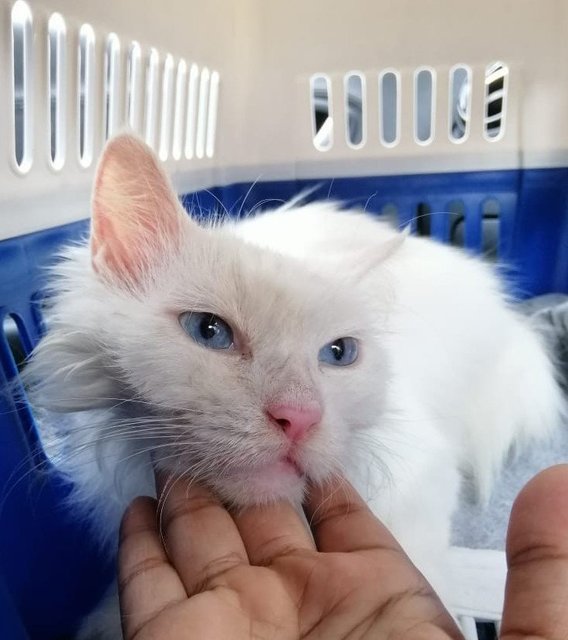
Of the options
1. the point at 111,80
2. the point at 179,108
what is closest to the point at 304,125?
the point at 179,108

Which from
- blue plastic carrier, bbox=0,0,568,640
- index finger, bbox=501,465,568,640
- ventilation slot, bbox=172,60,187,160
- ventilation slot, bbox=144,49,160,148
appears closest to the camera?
index finger, bbox=501,465,568,640

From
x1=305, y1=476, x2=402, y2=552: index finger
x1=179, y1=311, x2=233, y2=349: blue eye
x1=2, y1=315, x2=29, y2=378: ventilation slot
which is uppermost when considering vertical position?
x1=179, y1=311, x2=233, y2=349: blue eye

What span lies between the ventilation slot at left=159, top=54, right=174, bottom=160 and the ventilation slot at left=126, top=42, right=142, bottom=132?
0.10 metres

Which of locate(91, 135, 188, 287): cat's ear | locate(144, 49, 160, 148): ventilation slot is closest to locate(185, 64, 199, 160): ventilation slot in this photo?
locate(144, 49, 160, 148): ventilation slot

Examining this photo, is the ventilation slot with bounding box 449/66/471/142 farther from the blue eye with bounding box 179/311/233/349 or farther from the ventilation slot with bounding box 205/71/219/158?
the blue eye with bounding box 179/311/233/349

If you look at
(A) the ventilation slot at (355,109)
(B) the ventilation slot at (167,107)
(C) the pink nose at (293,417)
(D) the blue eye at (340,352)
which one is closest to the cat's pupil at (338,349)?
(D) the blue eye at (340,352)

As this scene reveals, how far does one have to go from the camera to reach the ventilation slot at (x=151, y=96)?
53.0 inches

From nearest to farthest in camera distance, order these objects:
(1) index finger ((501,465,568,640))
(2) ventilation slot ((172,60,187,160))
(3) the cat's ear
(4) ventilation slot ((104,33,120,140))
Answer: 1. (1) index finger ((501,465,568,640))
2. (3) the cat's ear
3. (4) ventilation slot ((104,33,120,140))
4. (2) ventilation slot ((172,60,187,160))

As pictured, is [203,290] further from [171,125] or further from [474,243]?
[474,243]

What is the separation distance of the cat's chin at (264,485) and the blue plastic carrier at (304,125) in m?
0.41

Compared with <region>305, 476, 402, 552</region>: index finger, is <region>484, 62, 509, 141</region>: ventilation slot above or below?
above

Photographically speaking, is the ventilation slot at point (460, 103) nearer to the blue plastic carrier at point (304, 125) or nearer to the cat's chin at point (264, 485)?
the blue plastic carrier at point (304, 125)

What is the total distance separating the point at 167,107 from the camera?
145 cm

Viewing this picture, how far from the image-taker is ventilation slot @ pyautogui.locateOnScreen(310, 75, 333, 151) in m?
1.70
